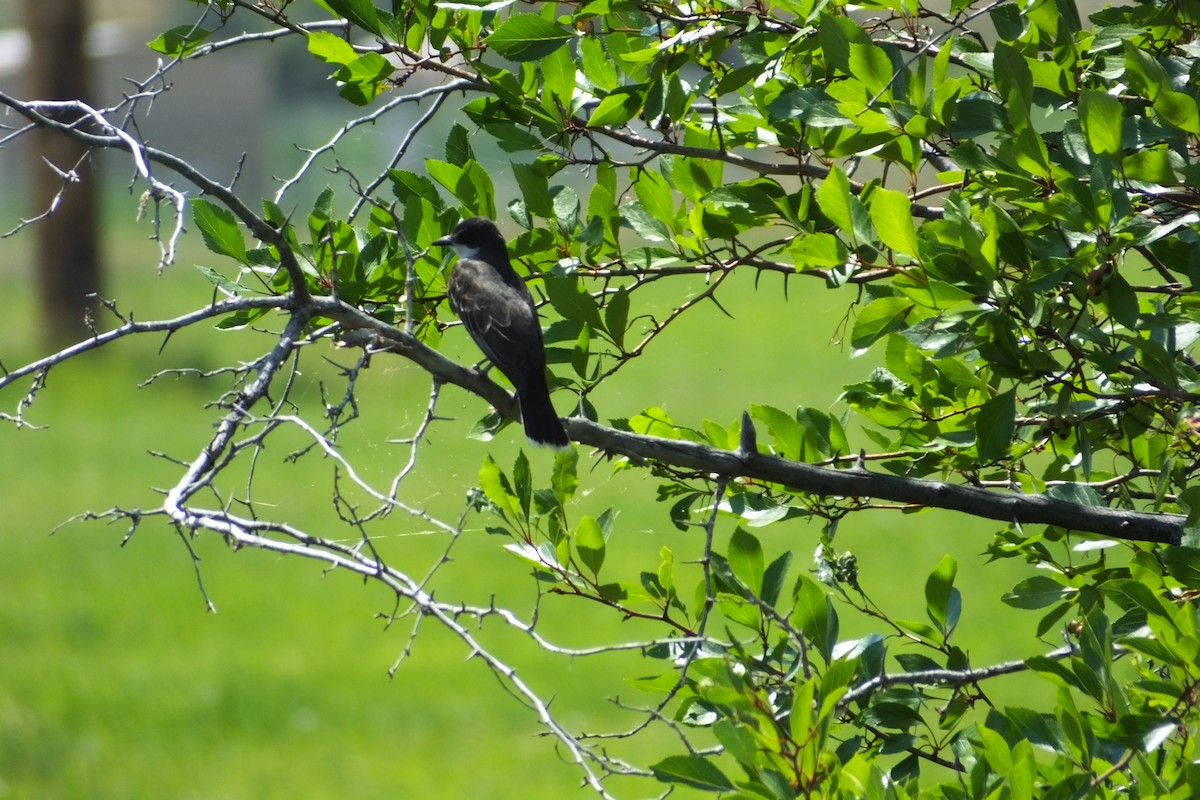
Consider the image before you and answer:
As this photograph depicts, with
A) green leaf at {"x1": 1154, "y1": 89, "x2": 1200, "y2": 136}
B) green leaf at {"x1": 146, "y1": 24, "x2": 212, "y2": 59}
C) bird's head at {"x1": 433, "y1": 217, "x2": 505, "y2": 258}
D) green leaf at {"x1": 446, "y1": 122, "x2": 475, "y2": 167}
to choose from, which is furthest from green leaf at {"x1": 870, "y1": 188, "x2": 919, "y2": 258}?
green leaf at {"x1": 146, "y1": 24, "x2": 212, "y2": 59}

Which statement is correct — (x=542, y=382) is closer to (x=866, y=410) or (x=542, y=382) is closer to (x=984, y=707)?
(x=866, y=410)

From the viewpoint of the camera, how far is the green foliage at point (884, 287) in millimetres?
2193

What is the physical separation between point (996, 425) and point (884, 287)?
0.43 meters

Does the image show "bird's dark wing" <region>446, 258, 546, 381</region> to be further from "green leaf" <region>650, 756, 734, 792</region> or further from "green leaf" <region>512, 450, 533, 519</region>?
"green leaf" <region>650, 756, 734, 792</region>

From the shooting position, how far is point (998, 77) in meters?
2.34

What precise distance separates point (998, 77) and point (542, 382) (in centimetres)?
152

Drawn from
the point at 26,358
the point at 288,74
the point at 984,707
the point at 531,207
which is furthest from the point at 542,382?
the point at 288,74

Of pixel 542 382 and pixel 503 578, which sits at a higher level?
pixel 503 578

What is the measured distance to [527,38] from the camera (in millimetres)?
2893

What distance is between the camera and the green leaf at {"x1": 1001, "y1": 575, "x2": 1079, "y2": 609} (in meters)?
2.70

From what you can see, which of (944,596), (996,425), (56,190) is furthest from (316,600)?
(56,190)

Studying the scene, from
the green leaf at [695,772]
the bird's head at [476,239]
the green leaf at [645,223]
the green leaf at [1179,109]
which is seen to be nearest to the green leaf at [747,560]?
the green leaf at [695,772]

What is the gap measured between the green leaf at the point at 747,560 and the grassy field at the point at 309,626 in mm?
1475

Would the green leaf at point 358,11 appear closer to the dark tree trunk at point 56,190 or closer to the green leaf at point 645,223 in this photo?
the green leaf at point 645,223
